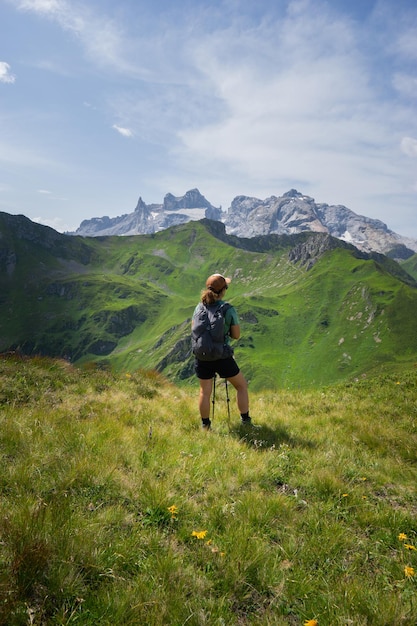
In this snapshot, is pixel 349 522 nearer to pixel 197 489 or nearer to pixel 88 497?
pixel 197 489

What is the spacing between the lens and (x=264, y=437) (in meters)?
8.34

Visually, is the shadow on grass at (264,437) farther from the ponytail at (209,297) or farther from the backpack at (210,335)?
the ponytail at (209,297)

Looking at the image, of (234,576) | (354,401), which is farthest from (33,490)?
(354,401)

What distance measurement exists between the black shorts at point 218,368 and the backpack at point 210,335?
0.80ft

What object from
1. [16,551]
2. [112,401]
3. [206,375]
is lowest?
[112,401]

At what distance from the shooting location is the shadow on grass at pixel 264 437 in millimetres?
7727

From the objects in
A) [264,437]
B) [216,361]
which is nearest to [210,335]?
[216,361]

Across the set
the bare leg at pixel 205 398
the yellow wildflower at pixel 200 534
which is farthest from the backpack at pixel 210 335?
the yellow wildflower at pixel 200 534

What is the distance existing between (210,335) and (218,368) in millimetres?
987

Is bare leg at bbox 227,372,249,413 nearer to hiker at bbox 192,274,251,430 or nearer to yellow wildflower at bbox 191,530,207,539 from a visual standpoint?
A: hiker at bbox 192,274,251,430

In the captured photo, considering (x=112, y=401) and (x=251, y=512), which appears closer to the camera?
(x=251, y=512)

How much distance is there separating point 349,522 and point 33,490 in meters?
4.31

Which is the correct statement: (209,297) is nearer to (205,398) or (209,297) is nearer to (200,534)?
(205,398)

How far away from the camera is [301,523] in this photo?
186 inches
